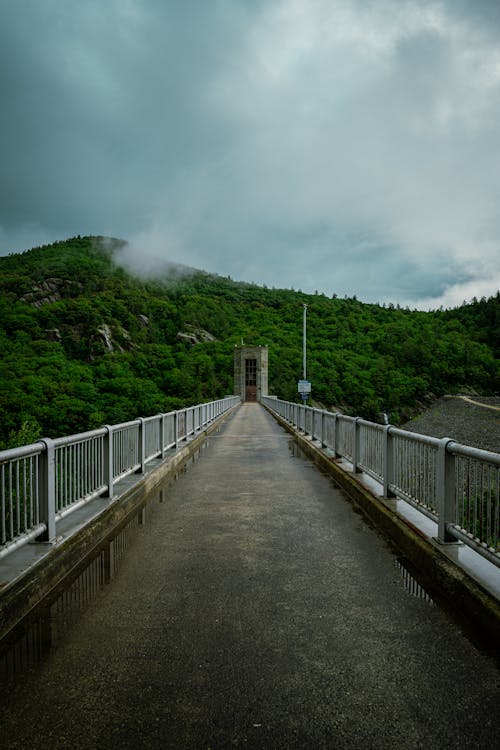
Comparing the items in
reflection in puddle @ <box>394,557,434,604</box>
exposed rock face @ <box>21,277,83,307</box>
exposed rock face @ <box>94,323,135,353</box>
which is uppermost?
exposed rock face @ <box>21,277,83,307</box>

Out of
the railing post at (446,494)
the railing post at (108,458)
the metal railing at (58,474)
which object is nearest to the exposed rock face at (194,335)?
the metal railing at (58,474)

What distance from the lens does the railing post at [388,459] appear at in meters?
6.14

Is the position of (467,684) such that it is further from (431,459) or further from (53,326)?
(53,326)

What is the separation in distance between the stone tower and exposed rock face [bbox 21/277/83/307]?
155 feet

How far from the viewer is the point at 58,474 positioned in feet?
16.2

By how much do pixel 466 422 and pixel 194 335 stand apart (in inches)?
2385

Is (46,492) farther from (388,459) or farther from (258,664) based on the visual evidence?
(388,459)

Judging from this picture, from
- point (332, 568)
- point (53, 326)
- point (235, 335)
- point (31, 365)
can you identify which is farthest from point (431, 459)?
point (235, 335)

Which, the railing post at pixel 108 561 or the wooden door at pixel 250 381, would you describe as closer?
the railing post at pixel 108 561

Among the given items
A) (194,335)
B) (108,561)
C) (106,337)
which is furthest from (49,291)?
(108,561)

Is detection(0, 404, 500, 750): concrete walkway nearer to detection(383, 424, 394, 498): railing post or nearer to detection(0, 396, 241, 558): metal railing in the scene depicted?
detection(0, 396, 241, 558): metal railing

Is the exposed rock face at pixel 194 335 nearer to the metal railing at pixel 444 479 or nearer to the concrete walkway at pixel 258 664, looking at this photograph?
the metal railing at pixel 444 479

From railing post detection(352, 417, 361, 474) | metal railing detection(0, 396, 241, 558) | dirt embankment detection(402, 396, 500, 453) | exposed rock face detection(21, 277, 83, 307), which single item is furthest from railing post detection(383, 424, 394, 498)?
exposed rock face detection(21, 277, 83, 307)

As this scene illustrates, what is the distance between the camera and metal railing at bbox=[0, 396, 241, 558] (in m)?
3.92
